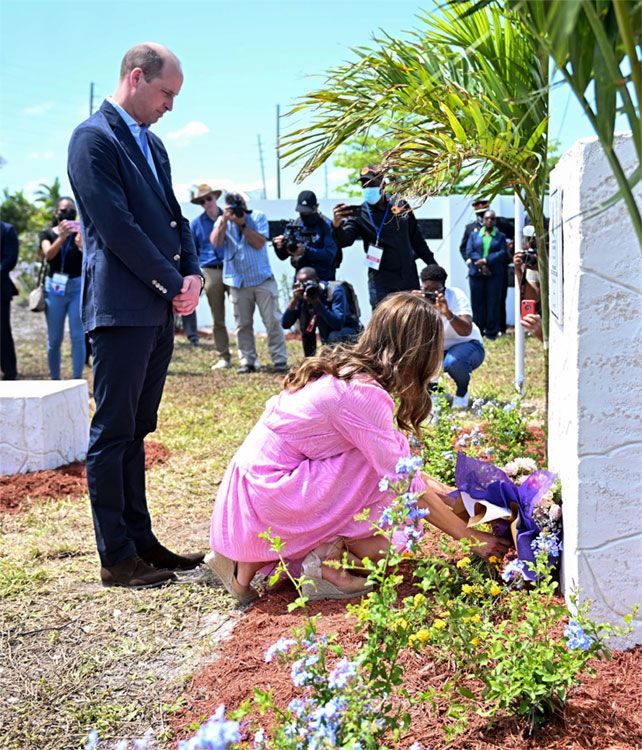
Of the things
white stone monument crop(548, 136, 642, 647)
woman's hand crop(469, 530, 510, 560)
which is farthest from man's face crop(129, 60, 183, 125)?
woman's hand crop(469, 530, 510, 560)

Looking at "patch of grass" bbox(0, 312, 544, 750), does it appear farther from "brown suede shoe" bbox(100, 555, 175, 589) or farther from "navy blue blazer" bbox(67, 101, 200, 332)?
"navy blue blazer" bbox(67, 101, 200, 332)

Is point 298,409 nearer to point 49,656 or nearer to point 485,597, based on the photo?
point 485,597

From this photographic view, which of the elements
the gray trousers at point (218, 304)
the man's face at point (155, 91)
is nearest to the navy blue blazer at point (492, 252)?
the gray trousers at point (218, 304)

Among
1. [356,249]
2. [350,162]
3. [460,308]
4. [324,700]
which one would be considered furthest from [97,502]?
[350,162]

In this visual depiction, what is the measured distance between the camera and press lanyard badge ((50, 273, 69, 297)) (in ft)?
29.0

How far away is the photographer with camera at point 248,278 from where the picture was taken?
10.1m

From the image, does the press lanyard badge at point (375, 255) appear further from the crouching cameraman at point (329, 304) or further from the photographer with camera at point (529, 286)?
the photographer with camera at point (529, 286)

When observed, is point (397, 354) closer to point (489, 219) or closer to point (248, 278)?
point (248, 278)

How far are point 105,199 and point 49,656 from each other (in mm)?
1692

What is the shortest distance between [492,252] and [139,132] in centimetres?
1053

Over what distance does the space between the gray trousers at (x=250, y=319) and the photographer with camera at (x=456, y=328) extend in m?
3.41

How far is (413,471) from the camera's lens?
233 centimetres

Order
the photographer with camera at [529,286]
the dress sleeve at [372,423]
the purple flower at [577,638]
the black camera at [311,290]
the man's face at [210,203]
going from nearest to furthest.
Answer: the purple flower at [577,638] < the dress sleeve at [372,423] < the photographer with camera at [529,286] < the black camera at [311,290] < the man's face at [210,203]

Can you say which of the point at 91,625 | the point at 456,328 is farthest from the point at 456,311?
the point at 91,625
